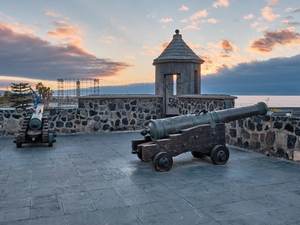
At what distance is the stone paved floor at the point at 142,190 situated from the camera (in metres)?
3.42

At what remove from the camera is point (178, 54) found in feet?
41.4

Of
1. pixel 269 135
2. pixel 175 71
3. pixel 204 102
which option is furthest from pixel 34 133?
pixel 175 71

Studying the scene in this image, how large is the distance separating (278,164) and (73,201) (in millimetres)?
4043

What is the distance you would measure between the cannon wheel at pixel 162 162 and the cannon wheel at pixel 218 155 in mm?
977

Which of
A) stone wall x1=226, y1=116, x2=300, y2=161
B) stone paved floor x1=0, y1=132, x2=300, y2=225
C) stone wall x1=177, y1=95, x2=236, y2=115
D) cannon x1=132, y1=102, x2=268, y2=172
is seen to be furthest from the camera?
stone wall x1=177, y1=95, x2=236, y2=115

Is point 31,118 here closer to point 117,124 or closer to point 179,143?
point 117,124

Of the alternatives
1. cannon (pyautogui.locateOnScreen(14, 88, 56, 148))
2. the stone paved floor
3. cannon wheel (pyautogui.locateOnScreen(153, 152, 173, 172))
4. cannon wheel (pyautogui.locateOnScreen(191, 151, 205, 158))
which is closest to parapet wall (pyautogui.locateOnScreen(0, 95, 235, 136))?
cannon (pyautogui.locateOnScreen(14, 88, 56, 148))

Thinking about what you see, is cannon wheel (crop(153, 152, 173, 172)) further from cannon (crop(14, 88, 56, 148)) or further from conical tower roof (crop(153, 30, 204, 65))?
conical tower roof (crop(153, 30, 204, 65))

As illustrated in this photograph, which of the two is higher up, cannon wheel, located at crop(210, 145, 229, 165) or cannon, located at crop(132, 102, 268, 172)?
cannon, located at crop(132, 102, 268, 172)

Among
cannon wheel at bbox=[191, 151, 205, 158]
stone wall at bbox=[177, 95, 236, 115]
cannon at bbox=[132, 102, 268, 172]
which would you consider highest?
stone wall at bbox=[177, 95, 236, 115]

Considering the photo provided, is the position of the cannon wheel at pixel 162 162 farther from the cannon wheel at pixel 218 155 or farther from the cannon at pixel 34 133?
the cannon at pixel 34 133

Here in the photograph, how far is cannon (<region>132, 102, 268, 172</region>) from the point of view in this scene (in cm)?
552

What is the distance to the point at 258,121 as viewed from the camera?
710cm

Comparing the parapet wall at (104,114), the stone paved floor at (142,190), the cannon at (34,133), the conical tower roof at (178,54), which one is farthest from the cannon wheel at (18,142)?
the conical tower roof at (178,54)
